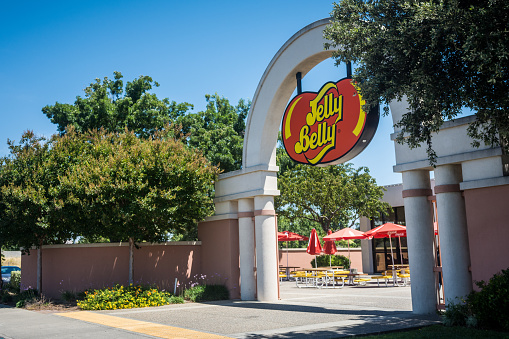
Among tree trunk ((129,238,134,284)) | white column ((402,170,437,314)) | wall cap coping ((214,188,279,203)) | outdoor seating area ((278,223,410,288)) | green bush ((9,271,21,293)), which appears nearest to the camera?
white column ((402,170,437,314))

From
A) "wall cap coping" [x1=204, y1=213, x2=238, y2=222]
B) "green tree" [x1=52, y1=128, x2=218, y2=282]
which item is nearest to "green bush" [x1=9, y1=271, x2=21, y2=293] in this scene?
"green tree" [x1=52, y1=128, x2=218, y2=282]

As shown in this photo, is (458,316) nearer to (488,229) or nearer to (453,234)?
(488,229)

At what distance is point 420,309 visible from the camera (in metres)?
12.1

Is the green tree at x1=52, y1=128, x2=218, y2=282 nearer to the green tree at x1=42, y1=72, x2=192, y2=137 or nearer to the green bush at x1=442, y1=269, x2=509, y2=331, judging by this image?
the green tree at x1=42, y1=72, x2=192, y2=137

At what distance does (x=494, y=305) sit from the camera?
28.9 ft

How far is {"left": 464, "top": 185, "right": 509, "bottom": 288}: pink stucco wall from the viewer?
413 inches

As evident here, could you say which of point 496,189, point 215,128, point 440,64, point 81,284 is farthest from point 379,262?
point 440,64

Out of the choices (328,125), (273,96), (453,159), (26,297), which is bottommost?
(26,297)

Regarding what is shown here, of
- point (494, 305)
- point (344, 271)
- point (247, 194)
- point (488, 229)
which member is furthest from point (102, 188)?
point (344, 271)

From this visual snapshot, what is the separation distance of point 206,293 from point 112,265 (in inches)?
156

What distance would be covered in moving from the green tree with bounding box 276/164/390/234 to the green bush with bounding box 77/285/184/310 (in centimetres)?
1715

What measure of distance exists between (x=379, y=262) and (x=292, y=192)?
795 cm

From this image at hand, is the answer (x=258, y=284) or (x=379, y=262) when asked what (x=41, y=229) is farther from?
(x=379, y=262)

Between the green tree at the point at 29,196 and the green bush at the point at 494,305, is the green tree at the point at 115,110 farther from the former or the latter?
the green bush at the point at 494,305
